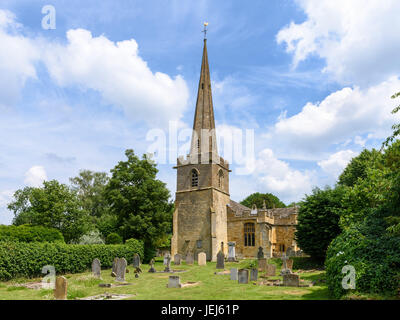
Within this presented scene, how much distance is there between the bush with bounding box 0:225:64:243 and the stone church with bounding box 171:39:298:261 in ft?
46.3

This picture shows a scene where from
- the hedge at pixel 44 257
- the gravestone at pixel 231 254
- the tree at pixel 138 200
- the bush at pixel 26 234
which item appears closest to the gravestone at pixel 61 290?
the hedge at pixel 44 257

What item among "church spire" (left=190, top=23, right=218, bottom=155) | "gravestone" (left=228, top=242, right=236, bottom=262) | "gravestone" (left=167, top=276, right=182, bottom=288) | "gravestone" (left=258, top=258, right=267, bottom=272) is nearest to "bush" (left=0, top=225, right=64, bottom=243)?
"gravestone" (left=167, top=276, right=182, bottom=288)

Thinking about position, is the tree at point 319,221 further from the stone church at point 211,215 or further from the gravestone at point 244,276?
the stone church at point 211,215

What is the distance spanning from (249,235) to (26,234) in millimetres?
21803

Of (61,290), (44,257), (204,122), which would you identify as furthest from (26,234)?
(204,122)

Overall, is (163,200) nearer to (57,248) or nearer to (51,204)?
(51,204)

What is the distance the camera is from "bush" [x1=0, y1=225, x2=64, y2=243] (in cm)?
1927

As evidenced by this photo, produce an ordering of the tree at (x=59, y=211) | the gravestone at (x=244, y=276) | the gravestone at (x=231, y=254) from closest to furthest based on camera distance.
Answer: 1. the gravestone at (x=244, y=276)
2. the gravestone at (x=231, y=254)
3. the tree at (x=59, y=211)

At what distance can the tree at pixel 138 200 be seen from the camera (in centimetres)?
2866

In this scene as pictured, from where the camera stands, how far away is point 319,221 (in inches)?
854

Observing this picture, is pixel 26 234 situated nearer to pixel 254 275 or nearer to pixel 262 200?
pixel 254 275

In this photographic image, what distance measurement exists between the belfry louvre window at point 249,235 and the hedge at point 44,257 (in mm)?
15396

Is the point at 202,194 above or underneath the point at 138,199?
above

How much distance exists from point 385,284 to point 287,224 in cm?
2772
